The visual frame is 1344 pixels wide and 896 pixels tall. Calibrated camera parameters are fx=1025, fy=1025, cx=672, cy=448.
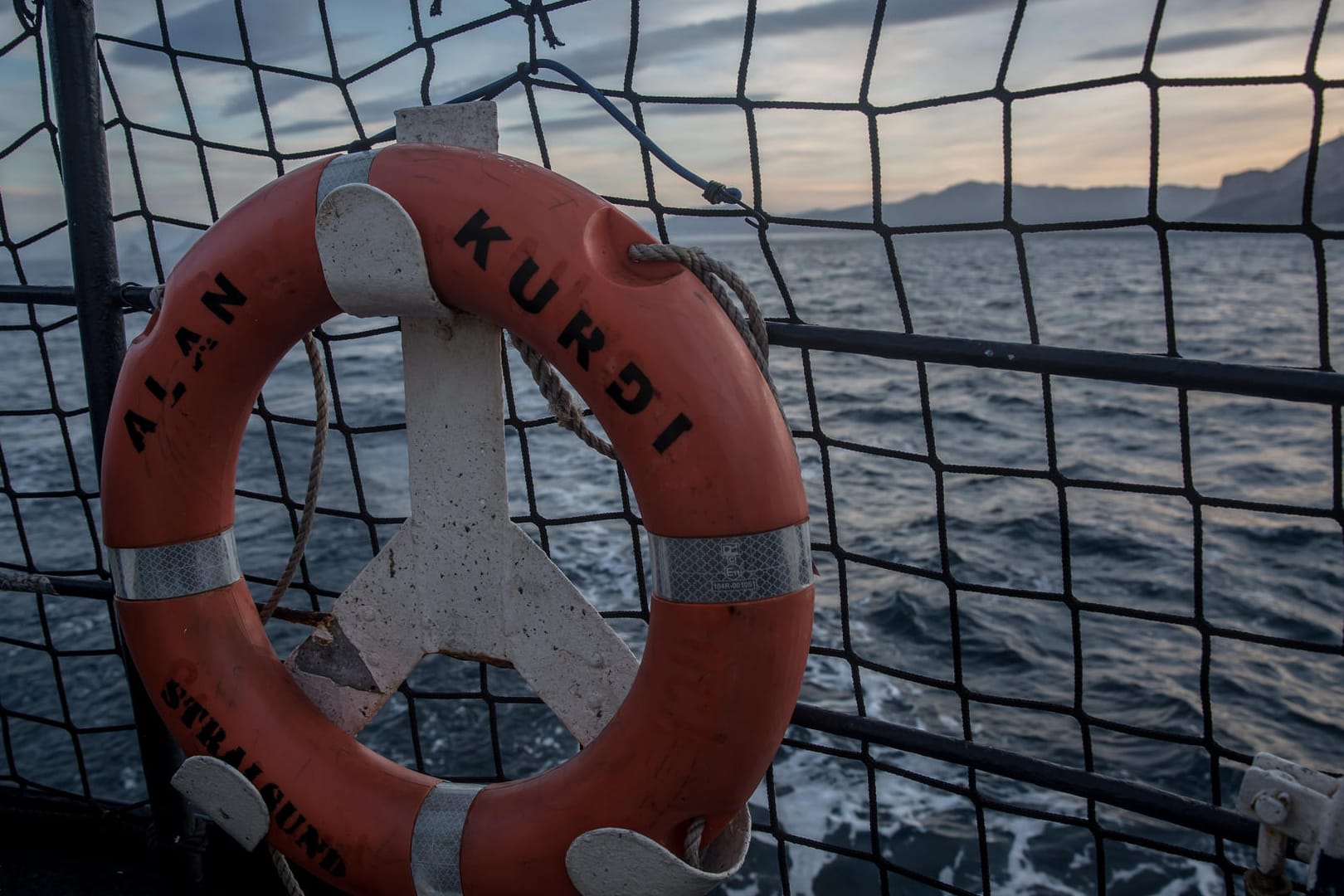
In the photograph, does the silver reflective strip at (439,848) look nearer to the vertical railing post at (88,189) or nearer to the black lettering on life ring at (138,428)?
the black lettering on life ring at (138,428)

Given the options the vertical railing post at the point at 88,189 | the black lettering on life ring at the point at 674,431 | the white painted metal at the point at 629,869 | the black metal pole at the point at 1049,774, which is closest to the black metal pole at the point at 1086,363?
the black lettering on life ring at the point at 674,431

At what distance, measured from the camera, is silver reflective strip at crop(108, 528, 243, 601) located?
135 centimetres

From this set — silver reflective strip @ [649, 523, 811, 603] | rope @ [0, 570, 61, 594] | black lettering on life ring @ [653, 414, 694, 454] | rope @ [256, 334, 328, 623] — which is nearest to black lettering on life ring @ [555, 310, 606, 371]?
black lettering on life ring @ [653, 414, 694, 454]

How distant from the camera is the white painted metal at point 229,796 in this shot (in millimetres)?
1310

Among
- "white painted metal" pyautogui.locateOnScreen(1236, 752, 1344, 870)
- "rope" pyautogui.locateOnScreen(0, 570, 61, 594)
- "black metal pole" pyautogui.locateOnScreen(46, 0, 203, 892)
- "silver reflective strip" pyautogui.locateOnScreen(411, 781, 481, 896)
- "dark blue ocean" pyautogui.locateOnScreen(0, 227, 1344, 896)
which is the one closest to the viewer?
"white painted metal" pyautogui.locateOnScreen(1236, 752, 1344, 870)

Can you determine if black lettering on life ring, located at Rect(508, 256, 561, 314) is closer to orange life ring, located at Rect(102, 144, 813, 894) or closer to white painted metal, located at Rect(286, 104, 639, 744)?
orange life ring, located at Rect(102, 144, 813, 894)

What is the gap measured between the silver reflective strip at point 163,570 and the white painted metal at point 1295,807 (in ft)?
4.17

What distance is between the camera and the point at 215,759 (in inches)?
51.9

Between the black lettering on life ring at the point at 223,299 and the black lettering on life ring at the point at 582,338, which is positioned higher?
the black lettering on life ring at the point at 223,299

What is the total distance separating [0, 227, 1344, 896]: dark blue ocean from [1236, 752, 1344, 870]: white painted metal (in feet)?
0.75

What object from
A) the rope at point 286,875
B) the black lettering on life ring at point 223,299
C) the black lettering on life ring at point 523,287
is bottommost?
the rope at point 286,875

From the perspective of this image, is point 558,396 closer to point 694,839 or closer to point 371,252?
point 371,252

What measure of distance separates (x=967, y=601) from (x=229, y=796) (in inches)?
170

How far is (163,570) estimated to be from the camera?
4.45 ft
